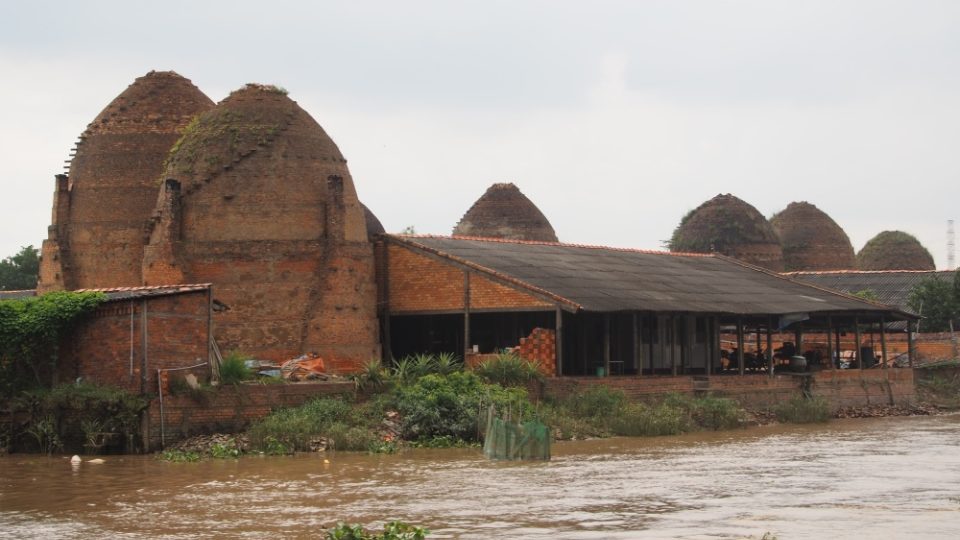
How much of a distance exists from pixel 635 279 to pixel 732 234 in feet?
66.0

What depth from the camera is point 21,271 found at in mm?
60688

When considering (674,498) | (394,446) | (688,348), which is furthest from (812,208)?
(674,498)

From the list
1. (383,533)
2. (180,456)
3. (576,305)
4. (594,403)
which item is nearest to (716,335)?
(576,305)

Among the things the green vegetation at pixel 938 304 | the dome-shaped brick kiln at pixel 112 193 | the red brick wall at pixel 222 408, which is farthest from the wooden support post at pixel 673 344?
the green vegetation at pixel 938 304

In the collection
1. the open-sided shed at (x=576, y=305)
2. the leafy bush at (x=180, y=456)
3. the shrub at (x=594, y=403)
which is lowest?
the leafy bush at (x=180, y=456)

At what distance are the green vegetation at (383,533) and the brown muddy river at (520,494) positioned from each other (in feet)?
3.33

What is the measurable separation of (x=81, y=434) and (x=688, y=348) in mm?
16997

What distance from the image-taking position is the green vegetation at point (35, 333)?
2361 cm

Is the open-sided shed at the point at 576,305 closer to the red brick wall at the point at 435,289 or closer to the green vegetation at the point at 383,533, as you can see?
the red brick wall at the point at 435,289

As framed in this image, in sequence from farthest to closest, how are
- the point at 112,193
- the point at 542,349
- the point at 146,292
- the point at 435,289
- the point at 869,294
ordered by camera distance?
the point at 869,294, the point at 112,193, the point at 435,289, the point at 542,349, the point at 146,292

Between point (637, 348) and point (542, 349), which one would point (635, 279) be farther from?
point (542, 349)

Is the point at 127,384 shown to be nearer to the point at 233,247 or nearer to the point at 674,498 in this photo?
the point at 233,247

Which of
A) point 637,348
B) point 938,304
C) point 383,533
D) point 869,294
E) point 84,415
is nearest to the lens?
point 383,533

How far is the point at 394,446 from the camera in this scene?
23891mm
